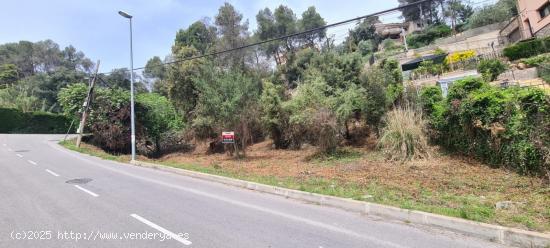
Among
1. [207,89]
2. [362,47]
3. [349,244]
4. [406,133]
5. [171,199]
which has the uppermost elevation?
[362,47]

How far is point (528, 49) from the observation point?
28.2 metres

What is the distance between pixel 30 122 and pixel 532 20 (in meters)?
59.6

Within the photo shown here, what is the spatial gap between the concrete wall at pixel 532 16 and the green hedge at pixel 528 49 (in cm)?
586

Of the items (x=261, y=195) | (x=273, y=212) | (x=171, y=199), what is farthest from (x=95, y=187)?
(x=273, y=212)

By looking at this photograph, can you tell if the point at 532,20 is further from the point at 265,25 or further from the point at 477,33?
the point at 265,25

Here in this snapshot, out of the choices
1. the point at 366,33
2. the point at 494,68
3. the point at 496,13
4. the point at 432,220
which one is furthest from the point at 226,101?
the point at 366,33

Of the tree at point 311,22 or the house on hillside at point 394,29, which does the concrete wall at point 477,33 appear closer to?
the tree at point 311,22

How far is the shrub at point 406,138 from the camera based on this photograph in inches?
539

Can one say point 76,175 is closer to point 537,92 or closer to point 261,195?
point 261,195

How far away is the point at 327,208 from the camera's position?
812 centimetres

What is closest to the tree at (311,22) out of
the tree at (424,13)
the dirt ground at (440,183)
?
the tree at (424,13)

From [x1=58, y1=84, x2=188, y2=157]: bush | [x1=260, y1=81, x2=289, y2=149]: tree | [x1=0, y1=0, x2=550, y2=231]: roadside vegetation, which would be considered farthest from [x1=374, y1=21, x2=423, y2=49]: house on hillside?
[x1=260, y1=81, x2=289, y2=149]: tree

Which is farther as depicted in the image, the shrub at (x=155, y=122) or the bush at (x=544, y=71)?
the shrub at (x=155, y=122)

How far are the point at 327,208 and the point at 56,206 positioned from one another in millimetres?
6467
